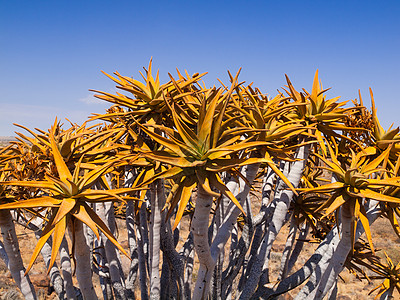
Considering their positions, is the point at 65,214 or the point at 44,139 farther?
the point at 44,139

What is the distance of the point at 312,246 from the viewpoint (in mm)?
16422

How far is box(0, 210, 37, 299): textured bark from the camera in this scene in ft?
11.5

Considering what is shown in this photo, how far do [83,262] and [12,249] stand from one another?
1503mm

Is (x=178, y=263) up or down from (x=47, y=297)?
up

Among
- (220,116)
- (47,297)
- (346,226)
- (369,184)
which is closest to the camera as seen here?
(220,116)

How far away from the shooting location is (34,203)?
7.41 feet

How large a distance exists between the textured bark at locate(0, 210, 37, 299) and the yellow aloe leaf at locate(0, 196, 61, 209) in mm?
1545

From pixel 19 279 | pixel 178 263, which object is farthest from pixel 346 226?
pixel 19 279

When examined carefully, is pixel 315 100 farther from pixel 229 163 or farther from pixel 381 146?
pixel 229 163

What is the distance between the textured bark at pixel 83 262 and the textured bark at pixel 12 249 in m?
1.32

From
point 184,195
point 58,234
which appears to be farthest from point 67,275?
point 184,195

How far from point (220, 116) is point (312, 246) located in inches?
657

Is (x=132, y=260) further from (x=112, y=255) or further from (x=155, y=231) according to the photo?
(x=155, y=231)

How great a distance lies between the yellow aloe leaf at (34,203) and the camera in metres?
2.22
